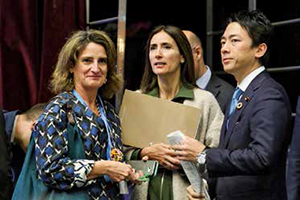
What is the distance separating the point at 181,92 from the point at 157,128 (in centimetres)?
25

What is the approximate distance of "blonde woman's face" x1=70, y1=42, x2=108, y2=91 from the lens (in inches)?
100

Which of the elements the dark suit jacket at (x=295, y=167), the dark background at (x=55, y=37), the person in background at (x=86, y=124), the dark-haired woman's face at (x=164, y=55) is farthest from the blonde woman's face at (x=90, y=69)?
the dark background at (x=55, y=37)

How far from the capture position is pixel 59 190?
2.36 meters

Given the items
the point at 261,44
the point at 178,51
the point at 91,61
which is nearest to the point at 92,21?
the point at 178,51

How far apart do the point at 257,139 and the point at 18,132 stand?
128 cm

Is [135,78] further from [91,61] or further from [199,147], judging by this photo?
[199,147]

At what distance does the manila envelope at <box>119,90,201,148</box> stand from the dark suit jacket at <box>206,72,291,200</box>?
0.33m

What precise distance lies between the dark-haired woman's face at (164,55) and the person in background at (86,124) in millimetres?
266

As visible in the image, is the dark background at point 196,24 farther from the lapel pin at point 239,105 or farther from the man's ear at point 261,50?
the lapel pin at point 239,105

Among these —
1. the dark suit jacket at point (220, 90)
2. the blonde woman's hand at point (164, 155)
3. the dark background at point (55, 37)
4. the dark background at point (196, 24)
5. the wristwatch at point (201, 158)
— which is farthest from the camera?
the dark background at point (196, 24)

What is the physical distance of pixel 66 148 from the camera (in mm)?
2346

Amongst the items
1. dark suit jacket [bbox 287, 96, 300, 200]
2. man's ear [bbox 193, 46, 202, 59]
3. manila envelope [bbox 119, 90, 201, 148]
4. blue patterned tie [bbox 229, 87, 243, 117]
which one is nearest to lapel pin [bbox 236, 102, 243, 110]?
blue patterned tie [bbox 229, 87, 243, 117]

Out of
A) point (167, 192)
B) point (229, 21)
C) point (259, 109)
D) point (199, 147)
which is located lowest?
point (167, 192)

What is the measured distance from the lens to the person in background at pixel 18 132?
9.20ft
